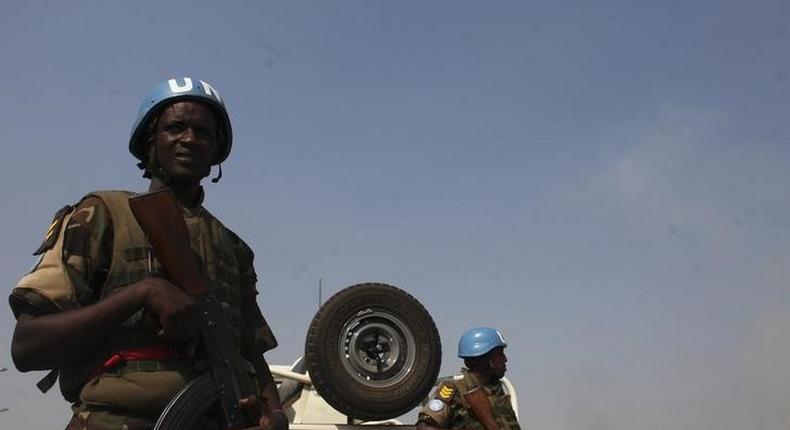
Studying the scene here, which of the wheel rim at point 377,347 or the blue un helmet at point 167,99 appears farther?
the wheel rim at point 377,347

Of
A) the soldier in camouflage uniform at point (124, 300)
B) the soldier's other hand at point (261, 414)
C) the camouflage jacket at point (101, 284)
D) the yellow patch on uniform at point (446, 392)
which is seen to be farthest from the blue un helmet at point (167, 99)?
the yellow patch on uniform at point (446, 392)

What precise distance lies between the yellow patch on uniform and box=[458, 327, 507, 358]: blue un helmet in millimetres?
392

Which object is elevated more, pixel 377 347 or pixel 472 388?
pixel 377 347

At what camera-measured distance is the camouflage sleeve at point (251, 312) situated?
7.32ft

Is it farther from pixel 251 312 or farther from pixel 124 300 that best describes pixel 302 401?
pixel 124 300

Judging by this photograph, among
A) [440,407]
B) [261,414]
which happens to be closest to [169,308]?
[261,414]

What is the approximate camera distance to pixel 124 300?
1742 millimetres

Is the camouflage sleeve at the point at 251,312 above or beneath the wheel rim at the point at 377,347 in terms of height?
above

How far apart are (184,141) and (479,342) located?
13.8 ft

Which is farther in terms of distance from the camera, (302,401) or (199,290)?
(302,401)

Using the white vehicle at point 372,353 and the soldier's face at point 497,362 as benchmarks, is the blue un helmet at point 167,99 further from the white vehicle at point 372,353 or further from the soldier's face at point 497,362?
the soldier's face at point 497,362

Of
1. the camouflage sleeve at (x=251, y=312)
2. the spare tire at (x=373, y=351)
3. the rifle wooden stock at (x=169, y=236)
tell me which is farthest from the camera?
the spare tire at (x=373, y=351)

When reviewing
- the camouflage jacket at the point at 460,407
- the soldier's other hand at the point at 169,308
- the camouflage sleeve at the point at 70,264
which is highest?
the camouflage sleeve at the point at 70,264

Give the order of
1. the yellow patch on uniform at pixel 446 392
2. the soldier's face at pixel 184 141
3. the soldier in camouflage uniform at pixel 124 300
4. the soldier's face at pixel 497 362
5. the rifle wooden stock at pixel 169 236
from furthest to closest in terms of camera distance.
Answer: the soldier's face at pixel 497 362
the yellow patch on uniform at pixel 446 392
the soldier's face at pixel 184 141
the rifle wooden stock at pixel 169 236
the soldier in camouflage uniform at pixel 124 300
